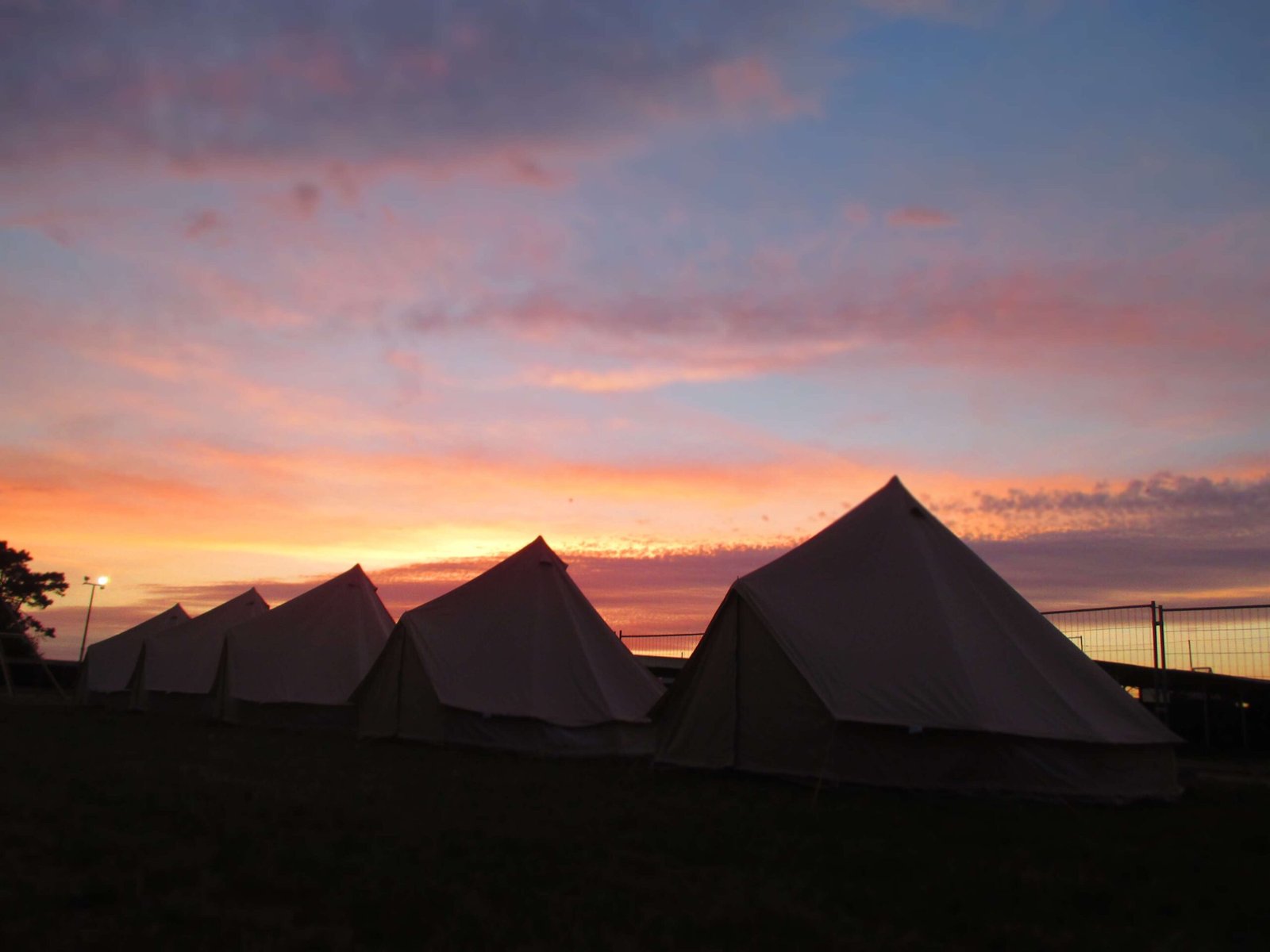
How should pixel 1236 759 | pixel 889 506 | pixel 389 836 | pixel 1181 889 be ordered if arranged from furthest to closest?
pixel 1236 759 < pixel 889 506 < pixel 389 836 < pixel 1181 889

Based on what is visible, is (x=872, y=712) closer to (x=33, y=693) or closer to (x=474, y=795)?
(x=474, y=795)

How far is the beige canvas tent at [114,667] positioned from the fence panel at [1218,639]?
25257mm

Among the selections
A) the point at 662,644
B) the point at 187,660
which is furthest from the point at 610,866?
the point at 187,660

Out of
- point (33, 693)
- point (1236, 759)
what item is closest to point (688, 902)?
point (1236, 759)

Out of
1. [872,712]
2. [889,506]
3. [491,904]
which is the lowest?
[491,904]

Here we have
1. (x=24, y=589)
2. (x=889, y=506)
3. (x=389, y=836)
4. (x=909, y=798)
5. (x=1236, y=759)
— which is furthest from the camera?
(x=24, y=589)

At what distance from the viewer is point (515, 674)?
56.3 ft

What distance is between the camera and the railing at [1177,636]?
14758mm

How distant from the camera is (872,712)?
34.8 ft

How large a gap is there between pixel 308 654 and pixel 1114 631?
16.0 metres

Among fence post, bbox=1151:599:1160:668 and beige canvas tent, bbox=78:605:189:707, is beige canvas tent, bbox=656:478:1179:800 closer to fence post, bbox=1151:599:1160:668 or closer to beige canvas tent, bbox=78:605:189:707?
fence post, bbox=1151:599:1160:668

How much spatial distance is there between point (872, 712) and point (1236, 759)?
705 centimetres

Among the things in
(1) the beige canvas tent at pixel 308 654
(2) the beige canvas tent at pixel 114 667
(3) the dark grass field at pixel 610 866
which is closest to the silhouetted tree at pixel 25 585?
(2) the beige canvas tent at pixel 114 667

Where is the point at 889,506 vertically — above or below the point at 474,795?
above
